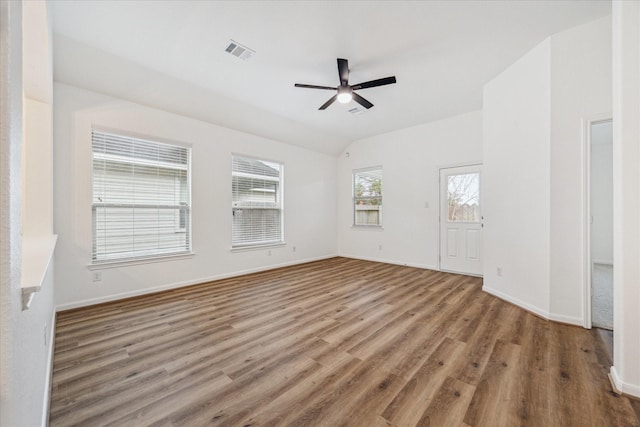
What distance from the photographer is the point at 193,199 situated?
13.6 ft

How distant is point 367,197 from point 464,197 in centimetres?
216

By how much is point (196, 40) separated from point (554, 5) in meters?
3.45

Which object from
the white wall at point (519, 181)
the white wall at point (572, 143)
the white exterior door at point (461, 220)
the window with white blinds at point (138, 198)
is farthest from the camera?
the white exterior door at point (461, 220)

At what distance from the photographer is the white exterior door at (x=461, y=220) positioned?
4.66 meters

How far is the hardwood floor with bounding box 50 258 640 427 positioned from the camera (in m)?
1.53

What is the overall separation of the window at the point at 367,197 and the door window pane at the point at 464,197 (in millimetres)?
1564

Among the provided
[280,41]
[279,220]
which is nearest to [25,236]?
[280,41]

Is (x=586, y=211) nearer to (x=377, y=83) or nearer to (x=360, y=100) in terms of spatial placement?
(x=377, y=83)

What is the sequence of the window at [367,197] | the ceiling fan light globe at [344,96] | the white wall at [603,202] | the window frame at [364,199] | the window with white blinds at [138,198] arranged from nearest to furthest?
the ceiling fan light globe at [344,96] < the window with white blinds at [138,198] < the white wall at [603,202] < the window frame at [364,199] < the window at [367,197]

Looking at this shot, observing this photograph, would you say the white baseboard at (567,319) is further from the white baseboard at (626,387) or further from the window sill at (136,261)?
the window sill at (136,261)

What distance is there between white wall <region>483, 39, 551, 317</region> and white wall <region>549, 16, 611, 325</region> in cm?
7

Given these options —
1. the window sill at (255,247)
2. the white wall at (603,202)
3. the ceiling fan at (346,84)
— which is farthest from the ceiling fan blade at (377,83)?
the white wall at (603,202)

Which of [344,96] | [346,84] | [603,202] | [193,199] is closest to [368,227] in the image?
[344,96]

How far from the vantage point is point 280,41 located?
273cm
